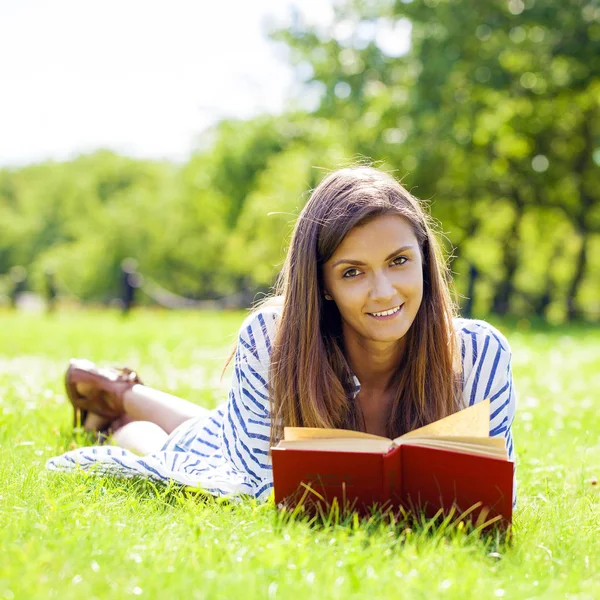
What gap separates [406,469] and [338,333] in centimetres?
82

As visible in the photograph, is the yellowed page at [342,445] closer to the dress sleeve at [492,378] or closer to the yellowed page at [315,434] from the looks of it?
the yellowed page at [315,434]

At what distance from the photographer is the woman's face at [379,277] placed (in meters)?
2.78

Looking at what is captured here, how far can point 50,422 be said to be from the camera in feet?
15.4

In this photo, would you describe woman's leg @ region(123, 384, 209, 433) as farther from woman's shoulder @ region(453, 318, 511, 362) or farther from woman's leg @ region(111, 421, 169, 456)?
woman's shoulder @ region(453, 318, 511, 362)

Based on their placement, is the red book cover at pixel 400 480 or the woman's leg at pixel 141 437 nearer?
the red book cover at pixel 400 480

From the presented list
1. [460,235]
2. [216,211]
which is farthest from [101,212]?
[460,235]

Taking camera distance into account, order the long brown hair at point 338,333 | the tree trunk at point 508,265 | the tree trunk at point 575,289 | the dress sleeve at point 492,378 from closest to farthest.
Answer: the long brown hair at point 338,333
the dress sleeve at point 492,378
the tree trunk at point 575,289
the tree trunk at point 508,265

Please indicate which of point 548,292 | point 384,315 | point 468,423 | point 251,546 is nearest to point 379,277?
point 384,315

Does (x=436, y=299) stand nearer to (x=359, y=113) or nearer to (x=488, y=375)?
(x=488, y=375)

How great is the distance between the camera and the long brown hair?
2854 mm

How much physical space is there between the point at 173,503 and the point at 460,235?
75.7ft

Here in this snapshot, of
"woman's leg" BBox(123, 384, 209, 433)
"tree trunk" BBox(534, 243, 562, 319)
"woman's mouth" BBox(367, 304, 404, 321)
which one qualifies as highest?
"woman's mouth" BBox(367, 304, 404, 321)

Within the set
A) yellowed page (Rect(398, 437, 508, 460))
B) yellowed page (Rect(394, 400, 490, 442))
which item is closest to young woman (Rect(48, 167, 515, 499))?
yellowed page (Rect(394, 400, 490, 442))

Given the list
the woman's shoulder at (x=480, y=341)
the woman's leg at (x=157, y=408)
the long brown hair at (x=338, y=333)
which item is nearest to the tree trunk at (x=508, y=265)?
the woman's leg at (x=157, y=408)
